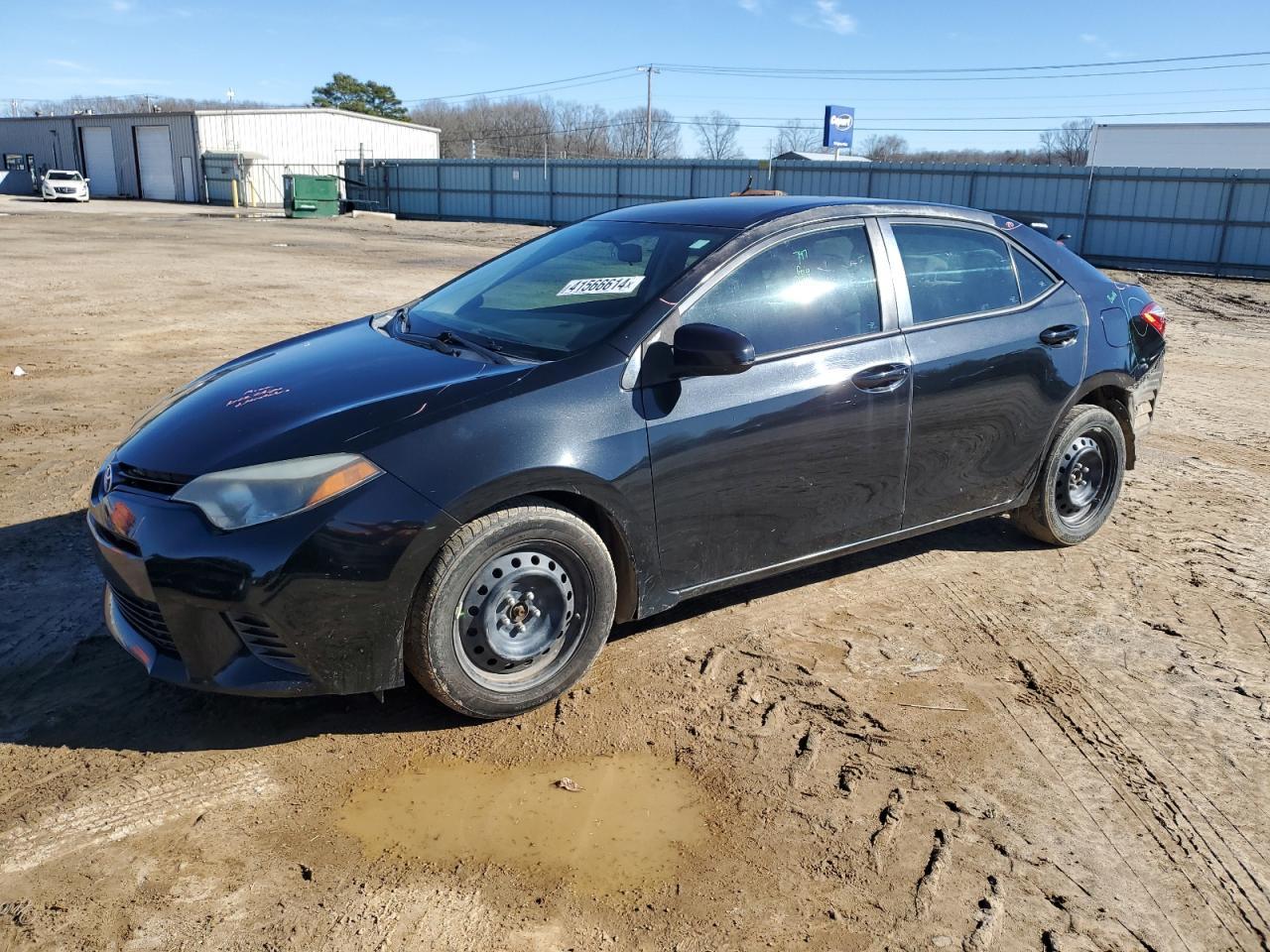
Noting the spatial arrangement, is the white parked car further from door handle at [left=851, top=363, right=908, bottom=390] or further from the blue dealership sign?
door handle at [left=851, top=363, right=908, bottom=390]

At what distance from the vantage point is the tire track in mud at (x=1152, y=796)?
271 cm

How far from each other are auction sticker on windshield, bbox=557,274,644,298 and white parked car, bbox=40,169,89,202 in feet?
168

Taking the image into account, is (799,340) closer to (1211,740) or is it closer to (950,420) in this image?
(950,420)

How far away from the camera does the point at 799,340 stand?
399cm

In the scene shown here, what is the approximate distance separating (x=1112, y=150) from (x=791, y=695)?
56.0 m

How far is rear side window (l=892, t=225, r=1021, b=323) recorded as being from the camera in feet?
14.4

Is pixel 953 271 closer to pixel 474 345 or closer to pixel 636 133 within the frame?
pixel 474 345

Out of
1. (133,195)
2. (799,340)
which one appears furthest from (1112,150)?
(799,340)

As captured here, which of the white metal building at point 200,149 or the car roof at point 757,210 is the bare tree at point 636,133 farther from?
the car roof at point 757,210

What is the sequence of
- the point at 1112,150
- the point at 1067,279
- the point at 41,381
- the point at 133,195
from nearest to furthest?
the point at 1067,279 → the point at 41,381 → the point at 1112,150 → the point at 133,195

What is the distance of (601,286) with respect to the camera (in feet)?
13.3

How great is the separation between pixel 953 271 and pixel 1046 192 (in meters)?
26.0

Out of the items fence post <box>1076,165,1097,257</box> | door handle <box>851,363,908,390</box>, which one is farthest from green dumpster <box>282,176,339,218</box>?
door handle <box>851,363,908,390</box>

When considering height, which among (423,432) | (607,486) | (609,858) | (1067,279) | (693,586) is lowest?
(609,858)
